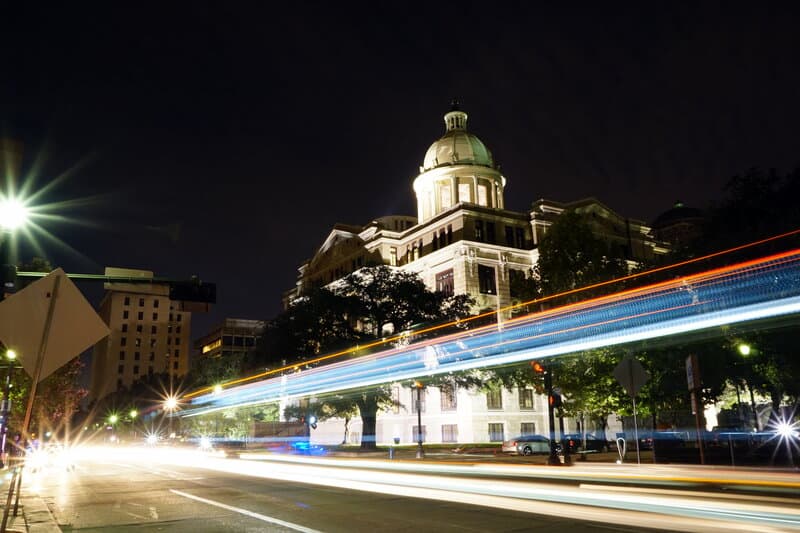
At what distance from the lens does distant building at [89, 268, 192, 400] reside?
149250 mm

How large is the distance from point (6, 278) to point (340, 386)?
29031 millimetres

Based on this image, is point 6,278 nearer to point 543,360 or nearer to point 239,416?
point 543,360

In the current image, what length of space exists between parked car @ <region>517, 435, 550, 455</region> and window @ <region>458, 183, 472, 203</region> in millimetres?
36746

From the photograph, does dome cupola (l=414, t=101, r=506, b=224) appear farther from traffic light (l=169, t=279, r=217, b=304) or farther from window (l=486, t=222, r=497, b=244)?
traffic light (l=169, t=279, r=217, b=304)

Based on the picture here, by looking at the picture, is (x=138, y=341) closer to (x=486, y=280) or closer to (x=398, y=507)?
(x=486, y=280)

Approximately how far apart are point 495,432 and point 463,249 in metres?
16.9

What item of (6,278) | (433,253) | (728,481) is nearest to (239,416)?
(433,253)

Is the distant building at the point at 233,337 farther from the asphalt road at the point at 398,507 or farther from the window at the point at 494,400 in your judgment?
the asphalt road at the point at 398,507

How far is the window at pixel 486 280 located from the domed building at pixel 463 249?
0.10 m

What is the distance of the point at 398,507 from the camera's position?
12.6 m

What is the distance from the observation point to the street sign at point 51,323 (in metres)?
8.98

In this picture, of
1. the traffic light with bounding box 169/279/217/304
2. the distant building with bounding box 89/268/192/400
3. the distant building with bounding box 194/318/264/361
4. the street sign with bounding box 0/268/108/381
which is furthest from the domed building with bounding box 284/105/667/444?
the distant building with bounding box 89/268/192/400

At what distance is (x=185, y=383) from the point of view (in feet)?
359

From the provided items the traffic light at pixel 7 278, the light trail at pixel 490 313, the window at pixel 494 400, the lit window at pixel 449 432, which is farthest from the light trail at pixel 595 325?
the traffic light at pixel 7 278
